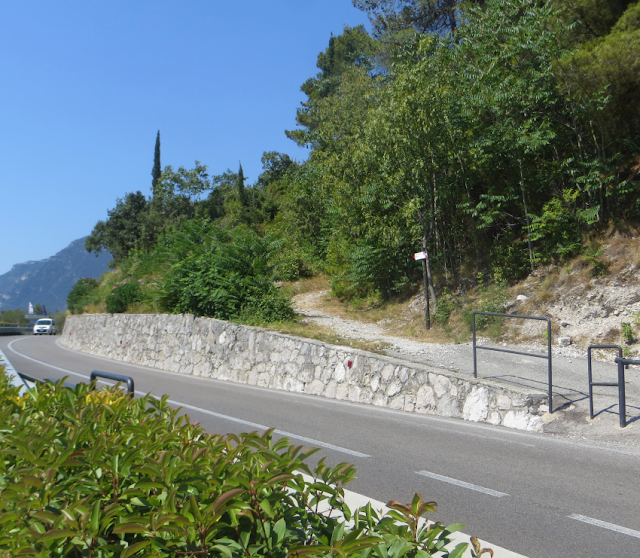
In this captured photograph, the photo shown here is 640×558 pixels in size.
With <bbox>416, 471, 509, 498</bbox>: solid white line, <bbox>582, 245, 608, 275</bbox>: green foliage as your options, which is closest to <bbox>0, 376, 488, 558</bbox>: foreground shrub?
<bbox>416, 471, 509, 498</bbox>: solid white line

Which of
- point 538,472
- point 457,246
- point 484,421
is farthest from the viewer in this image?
point 457,246

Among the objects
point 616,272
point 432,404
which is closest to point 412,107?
point 616,272

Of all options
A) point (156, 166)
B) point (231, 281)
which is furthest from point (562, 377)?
point (156, 166)

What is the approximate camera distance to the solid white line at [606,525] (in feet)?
13.7

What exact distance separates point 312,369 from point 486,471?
668cm

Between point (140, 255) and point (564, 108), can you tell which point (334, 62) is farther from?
point (564, 108)

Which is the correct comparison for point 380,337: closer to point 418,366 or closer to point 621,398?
point 418,366

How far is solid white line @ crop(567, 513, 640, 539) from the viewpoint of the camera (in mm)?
4164

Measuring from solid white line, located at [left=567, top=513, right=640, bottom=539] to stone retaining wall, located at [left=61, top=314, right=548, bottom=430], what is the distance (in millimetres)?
3347

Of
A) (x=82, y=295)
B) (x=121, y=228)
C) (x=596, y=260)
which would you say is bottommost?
(x=82, y=295)

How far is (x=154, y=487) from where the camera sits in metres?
1.94

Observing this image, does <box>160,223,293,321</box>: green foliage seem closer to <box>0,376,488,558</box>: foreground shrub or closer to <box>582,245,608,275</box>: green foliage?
<box>582,245,608,275</box>: green foliage

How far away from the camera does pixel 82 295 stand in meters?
37.0

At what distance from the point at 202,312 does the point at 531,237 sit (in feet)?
34.7
